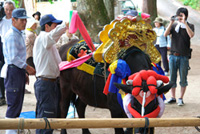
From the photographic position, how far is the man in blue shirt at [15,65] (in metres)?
5.25

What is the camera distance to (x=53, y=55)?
5.18 meters

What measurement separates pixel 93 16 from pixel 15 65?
3.64 meters

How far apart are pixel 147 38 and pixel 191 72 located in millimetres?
8288

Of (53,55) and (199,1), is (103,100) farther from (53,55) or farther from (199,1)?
(199,1)

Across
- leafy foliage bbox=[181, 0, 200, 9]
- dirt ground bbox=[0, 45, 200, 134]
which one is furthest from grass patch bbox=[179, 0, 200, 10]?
dirt ground bbox=[0, 45, 200, 134]

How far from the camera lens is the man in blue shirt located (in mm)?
5246

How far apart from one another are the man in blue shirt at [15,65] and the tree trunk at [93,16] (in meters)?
3.26

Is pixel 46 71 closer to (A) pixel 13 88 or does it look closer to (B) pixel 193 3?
(A) pixel 13 88

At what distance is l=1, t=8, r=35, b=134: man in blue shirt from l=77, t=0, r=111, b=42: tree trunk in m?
3.26

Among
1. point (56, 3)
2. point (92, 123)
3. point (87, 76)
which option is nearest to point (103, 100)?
point (87, 76)

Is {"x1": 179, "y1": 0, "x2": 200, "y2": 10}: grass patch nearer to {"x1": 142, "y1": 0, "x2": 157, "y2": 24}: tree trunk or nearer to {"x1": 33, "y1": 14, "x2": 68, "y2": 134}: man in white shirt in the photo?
{"x1": 142, "y1": 0, "x2": 157, "y2": 24}: tree trunk

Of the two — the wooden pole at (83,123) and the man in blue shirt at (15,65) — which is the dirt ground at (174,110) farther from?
the wooden pole at (83,123)

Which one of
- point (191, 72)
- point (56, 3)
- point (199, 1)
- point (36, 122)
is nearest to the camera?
point (36, 122)

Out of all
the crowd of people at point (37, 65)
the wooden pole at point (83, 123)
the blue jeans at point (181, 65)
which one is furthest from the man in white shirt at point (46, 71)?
the blue jeans at point (181, 65)
